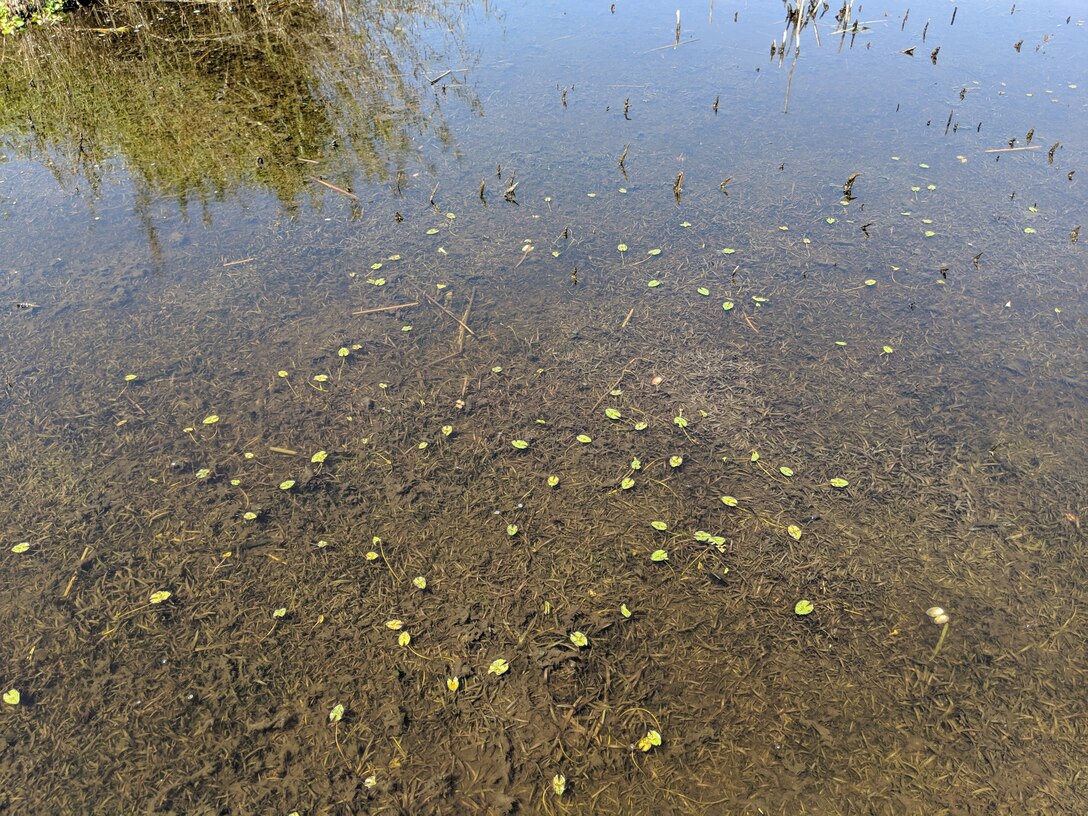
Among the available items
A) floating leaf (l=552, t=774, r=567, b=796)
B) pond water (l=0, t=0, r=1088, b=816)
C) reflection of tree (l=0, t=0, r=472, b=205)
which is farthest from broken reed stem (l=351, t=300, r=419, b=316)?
floating leaf (l=552, t=774, r=567, b=796)

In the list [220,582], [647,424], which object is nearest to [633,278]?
[647,424]

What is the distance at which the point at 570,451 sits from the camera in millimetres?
4004

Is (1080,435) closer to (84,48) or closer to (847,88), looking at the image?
(847,88)

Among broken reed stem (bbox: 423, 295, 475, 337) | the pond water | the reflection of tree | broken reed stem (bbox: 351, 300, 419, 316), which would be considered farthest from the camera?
the reflection of tree

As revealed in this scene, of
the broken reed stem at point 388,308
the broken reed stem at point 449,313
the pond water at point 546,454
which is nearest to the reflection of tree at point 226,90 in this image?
the pond water at point 546,454

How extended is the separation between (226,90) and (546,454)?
698 cm

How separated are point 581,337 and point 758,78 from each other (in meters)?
5.54

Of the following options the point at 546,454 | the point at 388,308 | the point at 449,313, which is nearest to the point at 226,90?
the point at 388,308

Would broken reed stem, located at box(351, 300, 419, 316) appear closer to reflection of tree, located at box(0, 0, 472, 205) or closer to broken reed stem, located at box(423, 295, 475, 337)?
broken reed stem, located at box(423, 295, 475, 337)

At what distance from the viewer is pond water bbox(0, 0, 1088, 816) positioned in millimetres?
2785

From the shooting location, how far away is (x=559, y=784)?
2.66 metres

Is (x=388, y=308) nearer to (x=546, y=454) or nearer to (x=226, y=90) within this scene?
(x=546, y=454)

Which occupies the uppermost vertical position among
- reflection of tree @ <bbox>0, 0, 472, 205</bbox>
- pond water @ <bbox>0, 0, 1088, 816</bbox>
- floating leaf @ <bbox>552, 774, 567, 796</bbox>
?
reflection of tree @ <bbox>0, 0, 472, 205</bbox>

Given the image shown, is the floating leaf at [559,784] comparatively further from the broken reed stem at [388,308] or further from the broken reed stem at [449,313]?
the broken reed stem at [388,308]
